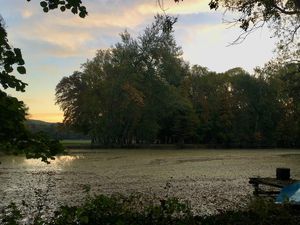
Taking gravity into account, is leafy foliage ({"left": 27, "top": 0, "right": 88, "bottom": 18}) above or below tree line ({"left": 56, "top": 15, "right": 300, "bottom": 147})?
below

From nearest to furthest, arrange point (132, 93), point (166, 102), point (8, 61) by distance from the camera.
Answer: point (8, 61)
point (132, 93)
point (166, 102)

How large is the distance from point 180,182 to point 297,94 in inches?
653

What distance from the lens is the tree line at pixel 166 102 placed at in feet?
196

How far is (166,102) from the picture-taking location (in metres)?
62.3

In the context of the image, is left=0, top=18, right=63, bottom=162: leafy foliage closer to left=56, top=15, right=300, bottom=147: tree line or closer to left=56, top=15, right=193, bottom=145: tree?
left=56, top=15, right=300, bottom=147: tree line

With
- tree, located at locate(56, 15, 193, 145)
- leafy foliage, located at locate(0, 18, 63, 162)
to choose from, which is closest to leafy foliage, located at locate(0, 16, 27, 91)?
leafy foliage, located at locate(0, 18, 63, 162)

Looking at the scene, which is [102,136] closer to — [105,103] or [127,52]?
[105,103]

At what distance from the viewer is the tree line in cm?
5966

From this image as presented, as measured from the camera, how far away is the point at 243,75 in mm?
79750

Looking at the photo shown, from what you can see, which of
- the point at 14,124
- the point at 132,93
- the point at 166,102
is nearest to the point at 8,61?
the point at 14,124

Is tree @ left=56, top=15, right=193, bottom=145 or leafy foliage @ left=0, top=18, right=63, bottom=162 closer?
leafy foliage @ left=0, top=18, right=63, bottom=162

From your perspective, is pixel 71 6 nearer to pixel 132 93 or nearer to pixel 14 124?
pixel 14 124

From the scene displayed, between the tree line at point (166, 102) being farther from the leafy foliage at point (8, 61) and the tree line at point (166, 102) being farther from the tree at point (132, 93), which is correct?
the leafy foliage at point (8, 61)

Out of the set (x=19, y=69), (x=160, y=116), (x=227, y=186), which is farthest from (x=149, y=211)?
(x=160, y=116)
